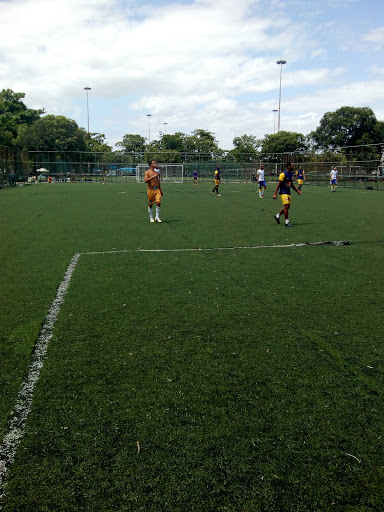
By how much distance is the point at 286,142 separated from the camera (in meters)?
80.4

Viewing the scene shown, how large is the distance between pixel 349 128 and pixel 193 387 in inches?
3222

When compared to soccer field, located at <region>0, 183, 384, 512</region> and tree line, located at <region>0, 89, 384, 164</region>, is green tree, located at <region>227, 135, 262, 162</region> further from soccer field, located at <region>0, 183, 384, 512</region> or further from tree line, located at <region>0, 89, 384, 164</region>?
soccer field, located at <region>0, 183, 384, 512</region>

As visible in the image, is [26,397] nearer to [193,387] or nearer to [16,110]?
[193,387]

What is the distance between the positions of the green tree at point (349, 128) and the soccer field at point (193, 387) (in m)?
75.3

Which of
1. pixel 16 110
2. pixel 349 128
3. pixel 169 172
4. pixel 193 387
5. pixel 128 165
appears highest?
pixel 16 110

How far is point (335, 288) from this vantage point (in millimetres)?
6586

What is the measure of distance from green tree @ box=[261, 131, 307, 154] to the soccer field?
252ft

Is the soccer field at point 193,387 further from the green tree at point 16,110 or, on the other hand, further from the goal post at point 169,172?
the green tree at point 16,110

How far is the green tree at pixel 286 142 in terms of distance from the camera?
264 ft

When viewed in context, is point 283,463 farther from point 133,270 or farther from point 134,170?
point 134,170

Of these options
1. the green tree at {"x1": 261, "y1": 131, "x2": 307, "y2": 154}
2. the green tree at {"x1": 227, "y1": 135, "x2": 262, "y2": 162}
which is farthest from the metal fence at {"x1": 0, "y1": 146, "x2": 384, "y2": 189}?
the green tree at {"x1": 227, "y1": 135, "x2": 262, "y2": 162}

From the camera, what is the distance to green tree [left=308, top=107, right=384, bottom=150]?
75.0m

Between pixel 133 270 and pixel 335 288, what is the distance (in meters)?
3.50

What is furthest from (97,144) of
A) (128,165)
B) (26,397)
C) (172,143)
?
(26,397)
